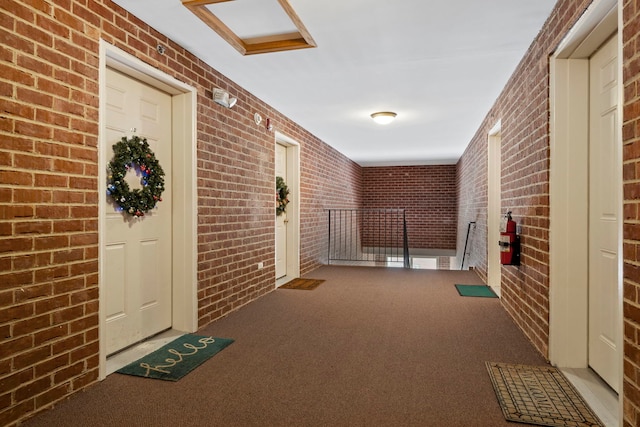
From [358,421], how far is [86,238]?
1.76 meters

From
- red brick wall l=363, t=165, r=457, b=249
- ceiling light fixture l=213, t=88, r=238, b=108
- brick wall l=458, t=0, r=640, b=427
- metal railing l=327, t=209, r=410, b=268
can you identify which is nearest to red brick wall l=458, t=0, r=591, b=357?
brick wall l=458, t=0, r=640, b=427

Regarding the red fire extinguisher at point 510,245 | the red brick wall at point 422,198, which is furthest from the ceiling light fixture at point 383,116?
the red brick wall at point 422,198

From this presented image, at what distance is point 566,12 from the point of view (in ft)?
7.23

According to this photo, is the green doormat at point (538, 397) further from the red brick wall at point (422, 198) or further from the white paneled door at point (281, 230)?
the red brick wall at point (422, 198)

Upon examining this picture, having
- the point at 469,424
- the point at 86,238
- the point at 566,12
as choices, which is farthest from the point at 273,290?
the point at 566,12

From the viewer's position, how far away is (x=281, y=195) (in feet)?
17.2

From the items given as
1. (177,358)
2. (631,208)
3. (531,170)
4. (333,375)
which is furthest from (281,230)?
(631,208)

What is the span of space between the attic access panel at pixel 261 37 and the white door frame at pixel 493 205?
10.1ft

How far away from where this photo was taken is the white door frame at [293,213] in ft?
17.9

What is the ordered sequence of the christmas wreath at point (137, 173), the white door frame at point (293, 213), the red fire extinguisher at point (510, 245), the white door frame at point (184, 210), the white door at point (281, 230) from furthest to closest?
the white door frame at point (293, 213) → the white door at point (281, 230) → the red fire extinguisher at point (510, 245) → the white door frame at point (184, 210) → the christmas wreath at point (137, 173)

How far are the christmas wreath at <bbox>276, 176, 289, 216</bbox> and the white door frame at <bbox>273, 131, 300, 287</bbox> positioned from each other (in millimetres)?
160

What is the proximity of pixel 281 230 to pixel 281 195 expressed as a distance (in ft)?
1.69

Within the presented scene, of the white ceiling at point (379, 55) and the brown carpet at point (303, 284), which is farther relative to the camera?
the brown carpet at point (303, 284)

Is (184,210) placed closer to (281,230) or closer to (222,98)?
(222,98)
